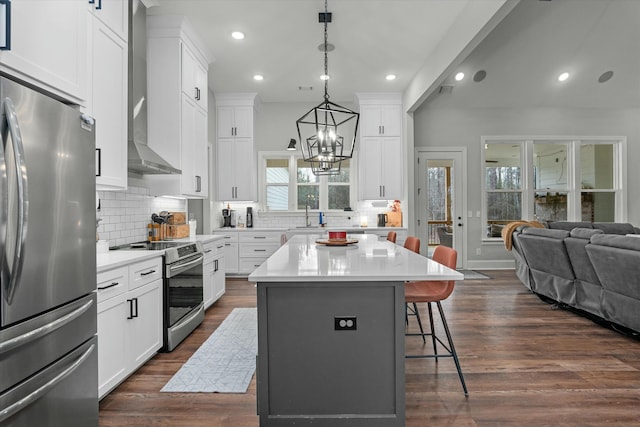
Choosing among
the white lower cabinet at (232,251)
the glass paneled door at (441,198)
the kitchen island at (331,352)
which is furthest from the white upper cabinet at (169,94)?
the glass paneled door at (441,198)

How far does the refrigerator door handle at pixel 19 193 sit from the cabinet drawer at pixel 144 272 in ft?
3.81

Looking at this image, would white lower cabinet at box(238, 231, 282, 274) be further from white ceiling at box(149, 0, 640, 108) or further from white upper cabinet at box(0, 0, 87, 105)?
white upper cabinet at box(0, 0, 87, 105)

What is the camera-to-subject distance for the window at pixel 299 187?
6574mm

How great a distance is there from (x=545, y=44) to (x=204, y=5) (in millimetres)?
5037

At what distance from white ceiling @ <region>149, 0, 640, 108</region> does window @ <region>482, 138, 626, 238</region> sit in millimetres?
814

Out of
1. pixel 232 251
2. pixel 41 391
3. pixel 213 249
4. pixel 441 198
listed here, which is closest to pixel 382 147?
pixel 441 198

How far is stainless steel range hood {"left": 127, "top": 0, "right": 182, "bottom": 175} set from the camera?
313 centimetres

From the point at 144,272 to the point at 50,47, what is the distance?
1.50 m

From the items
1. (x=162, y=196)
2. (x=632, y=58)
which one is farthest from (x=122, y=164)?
(x=632, y=58)

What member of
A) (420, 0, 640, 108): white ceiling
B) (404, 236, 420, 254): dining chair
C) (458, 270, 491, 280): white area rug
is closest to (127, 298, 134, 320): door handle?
(404, 236, 420, 254): dining chair

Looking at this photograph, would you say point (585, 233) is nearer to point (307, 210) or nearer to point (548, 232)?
point (548, 232)

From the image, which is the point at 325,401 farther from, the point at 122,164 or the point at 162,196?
the point at 162,196

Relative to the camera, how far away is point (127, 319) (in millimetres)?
2322

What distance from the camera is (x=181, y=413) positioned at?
79.6 inches
